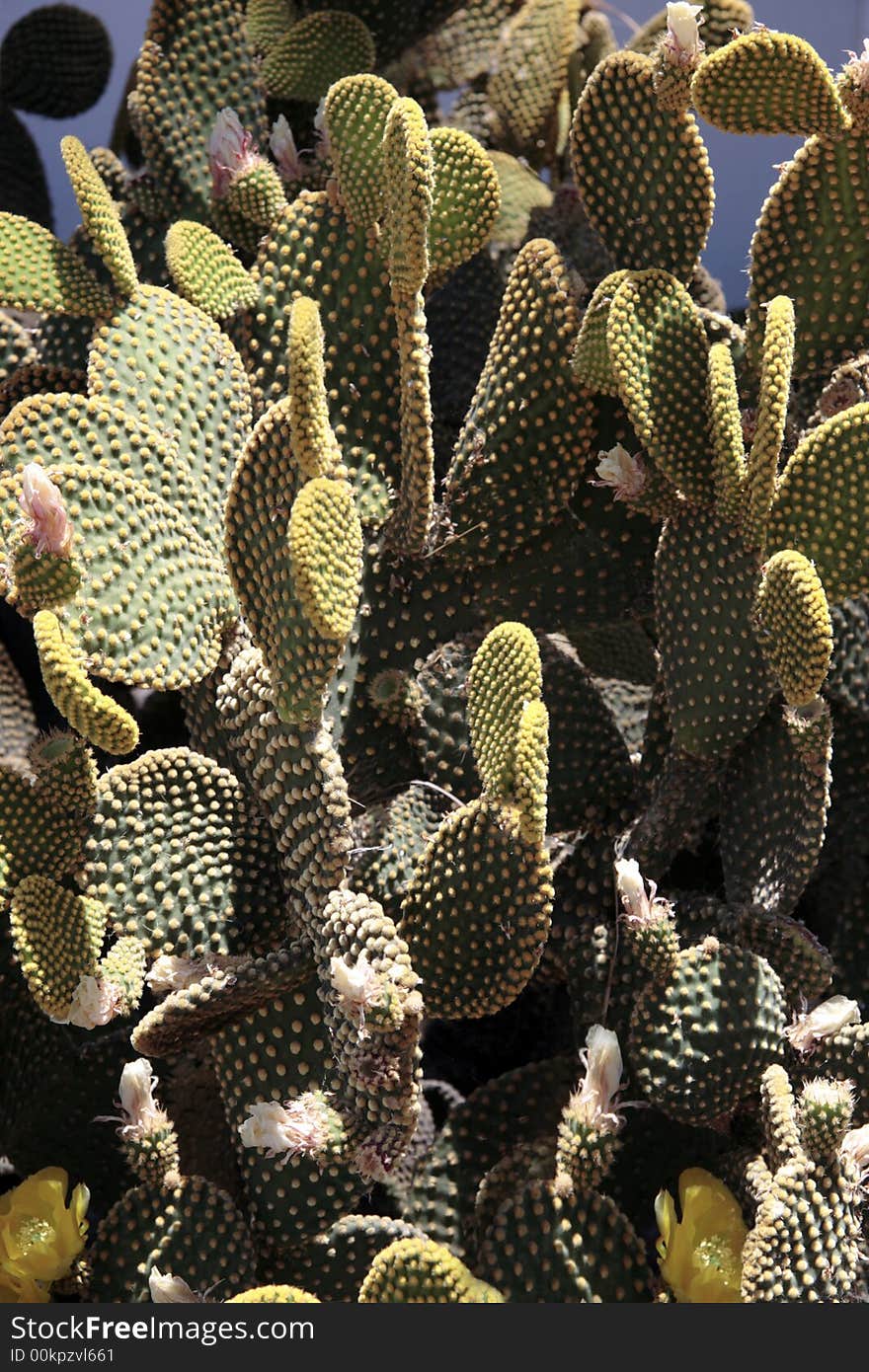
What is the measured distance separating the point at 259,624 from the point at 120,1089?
16.7 inches

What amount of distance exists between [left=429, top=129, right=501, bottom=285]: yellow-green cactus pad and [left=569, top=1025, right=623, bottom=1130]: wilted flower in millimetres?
757

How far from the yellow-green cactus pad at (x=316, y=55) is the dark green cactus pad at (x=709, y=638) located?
2.37 ft

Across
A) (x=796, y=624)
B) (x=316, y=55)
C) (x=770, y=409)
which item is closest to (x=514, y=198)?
(x=316, y=55)

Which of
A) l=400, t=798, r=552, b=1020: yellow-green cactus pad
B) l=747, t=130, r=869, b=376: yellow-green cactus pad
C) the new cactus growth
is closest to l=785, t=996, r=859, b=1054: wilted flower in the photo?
the new cactus growth

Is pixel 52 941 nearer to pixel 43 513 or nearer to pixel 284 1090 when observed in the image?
pixel 284 1090

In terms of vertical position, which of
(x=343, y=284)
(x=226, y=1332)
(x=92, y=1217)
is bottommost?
(x=92, y=1217)

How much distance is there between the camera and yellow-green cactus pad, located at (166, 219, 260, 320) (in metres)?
1.46

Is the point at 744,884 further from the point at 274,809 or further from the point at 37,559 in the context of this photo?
the point at 37,559

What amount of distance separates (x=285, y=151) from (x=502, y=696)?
80 centimetres

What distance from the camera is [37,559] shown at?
3.88 feet

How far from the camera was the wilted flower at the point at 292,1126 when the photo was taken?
1132 millimetres

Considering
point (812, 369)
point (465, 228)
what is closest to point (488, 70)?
point (465, 228)

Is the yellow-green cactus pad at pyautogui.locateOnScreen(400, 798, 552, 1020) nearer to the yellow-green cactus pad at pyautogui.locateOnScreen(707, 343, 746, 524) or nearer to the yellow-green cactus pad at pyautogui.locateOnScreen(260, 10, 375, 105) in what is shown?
the yellow-green cactus pad at pyautogui.locateOnScreen(707, 343, 746, 524)

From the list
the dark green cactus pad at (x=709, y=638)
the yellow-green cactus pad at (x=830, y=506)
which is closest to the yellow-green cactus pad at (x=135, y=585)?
the dark green cactus pad at (x=709, y=638)
